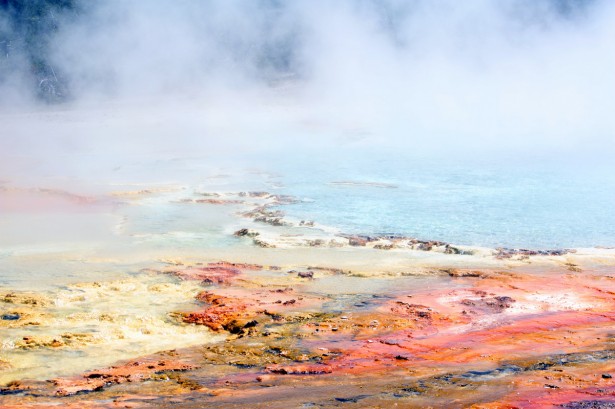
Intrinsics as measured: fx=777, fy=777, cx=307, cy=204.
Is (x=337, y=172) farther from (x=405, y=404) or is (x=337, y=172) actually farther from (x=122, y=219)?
(x=405, y=404)

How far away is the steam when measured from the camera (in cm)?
→ 2102

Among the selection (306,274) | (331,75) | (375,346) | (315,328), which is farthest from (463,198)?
(331,75)

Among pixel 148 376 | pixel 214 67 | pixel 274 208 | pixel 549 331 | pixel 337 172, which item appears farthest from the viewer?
pixel 214 67

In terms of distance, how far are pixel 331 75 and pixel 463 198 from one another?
1875cm

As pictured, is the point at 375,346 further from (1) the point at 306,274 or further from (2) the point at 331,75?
(2) the point at 331,75

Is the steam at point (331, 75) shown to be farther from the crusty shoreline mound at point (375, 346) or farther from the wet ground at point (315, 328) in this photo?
the crusty shoreline mound at point (375, 346)

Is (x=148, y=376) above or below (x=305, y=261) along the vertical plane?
below

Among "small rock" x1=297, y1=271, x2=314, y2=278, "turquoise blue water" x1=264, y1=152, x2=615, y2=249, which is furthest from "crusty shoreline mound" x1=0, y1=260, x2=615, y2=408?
"turquoise blue water" x1=264, y1=152, x2=615, y2=249

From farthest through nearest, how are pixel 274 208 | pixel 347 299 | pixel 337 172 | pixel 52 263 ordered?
pixel 337 172 < pixel 274 208 < pixel 52 263 < pixel 347 299

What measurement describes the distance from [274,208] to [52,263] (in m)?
3.92

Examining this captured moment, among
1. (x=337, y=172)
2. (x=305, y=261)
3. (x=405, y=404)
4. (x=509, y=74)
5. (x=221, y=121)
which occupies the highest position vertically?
(x=509, y=74)

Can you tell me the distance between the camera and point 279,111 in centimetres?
2506

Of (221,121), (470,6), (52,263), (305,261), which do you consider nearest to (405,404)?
(305,261)

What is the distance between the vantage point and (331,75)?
29766 mm
